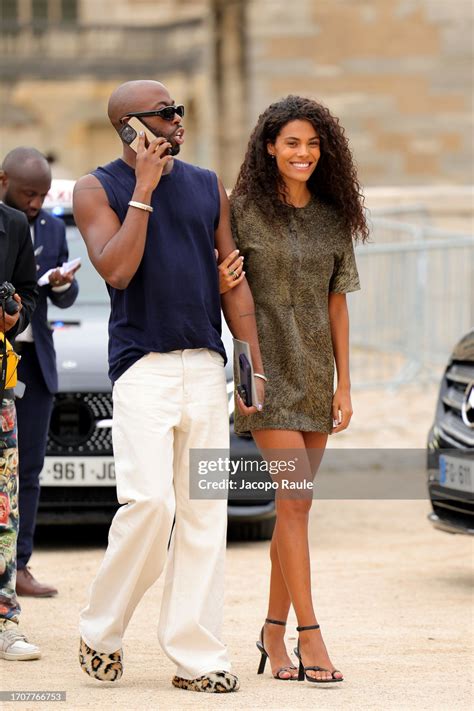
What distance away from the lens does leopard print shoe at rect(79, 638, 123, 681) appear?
242 inches

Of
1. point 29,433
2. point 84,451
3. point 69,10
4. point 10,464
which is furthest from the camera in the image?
point 69,10

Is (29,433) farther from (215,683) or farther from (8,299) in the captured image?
(215,683)

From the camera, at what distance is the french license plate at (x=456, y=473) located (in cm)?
823

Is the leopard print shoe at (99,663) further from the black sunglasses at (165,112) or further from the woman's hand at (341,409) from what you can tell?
the black sunglasses at (165,112)

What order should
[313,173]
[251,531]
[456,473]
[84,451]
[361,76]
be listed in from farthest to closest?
[361,76] < [251,531] < [84,451] < [456,473] < [313,173]

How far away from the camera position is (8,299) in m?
6.58

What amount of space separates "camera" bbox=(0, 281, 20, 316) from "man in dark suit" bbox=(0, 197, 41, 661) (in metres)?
0.02

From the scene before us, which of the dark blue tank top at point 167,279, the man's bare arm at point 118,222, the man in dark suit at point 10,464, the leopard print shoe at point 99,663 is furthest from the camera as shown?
the man in dark suit at point 10,464

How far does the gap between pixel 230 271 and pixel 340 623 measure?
6.86 ft

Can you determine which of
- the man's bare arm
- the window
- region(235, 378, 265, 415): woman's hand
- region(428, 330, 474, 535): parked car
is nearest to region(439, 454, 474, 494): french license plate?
region(428, 330, 474, 535): parked car

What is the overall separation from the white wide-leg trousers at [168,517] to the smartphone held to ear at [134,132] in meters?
0.71

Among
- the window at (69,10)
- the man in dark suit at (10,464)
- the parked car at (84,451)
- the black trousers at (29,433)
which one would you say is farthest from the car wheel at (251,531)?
the window at (69,10)

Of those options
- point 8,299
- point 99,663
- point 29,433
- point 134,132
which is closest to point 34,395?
point 29,433

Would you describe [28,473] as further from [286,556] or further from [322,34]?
[322,34]
